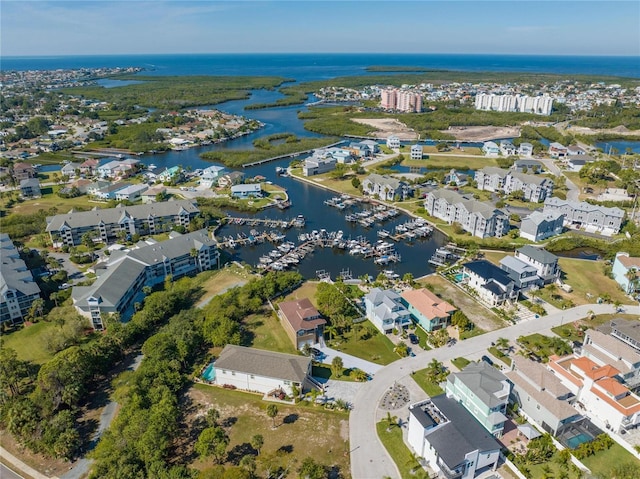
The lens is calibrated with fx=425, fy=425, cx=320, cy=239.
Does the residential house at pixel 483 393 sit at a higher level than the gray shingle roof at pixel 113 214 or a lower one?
lower

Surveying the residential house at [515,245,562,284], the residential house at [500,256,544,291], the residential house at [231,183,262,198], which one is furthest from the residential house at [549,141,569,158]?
the residential house at [231,183,262,198]

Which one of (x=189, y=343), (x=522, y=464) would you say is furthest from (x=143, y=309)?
(x=522, y=464)

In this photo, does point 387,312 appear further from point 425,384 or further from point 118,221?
point 118,221

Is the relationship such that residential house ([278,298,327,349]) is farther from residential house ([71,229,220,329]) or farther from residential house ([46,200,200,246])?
residential house ([46,200,200,246])

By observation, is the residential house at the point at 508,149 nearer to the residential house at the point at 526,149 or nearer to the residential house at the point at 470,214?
the residential house at the point at 526,149

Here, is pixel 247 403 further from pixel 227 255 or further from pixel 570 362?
pixel 227 255

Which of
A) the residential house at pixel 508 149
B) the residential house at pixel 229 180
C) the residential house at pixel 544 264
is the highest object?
the residential house at pixel 508 149

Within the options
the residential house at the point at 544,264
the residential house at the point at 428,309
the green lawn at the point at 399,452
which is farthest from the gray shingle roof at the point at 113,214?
the residential house at the point at 544,264
